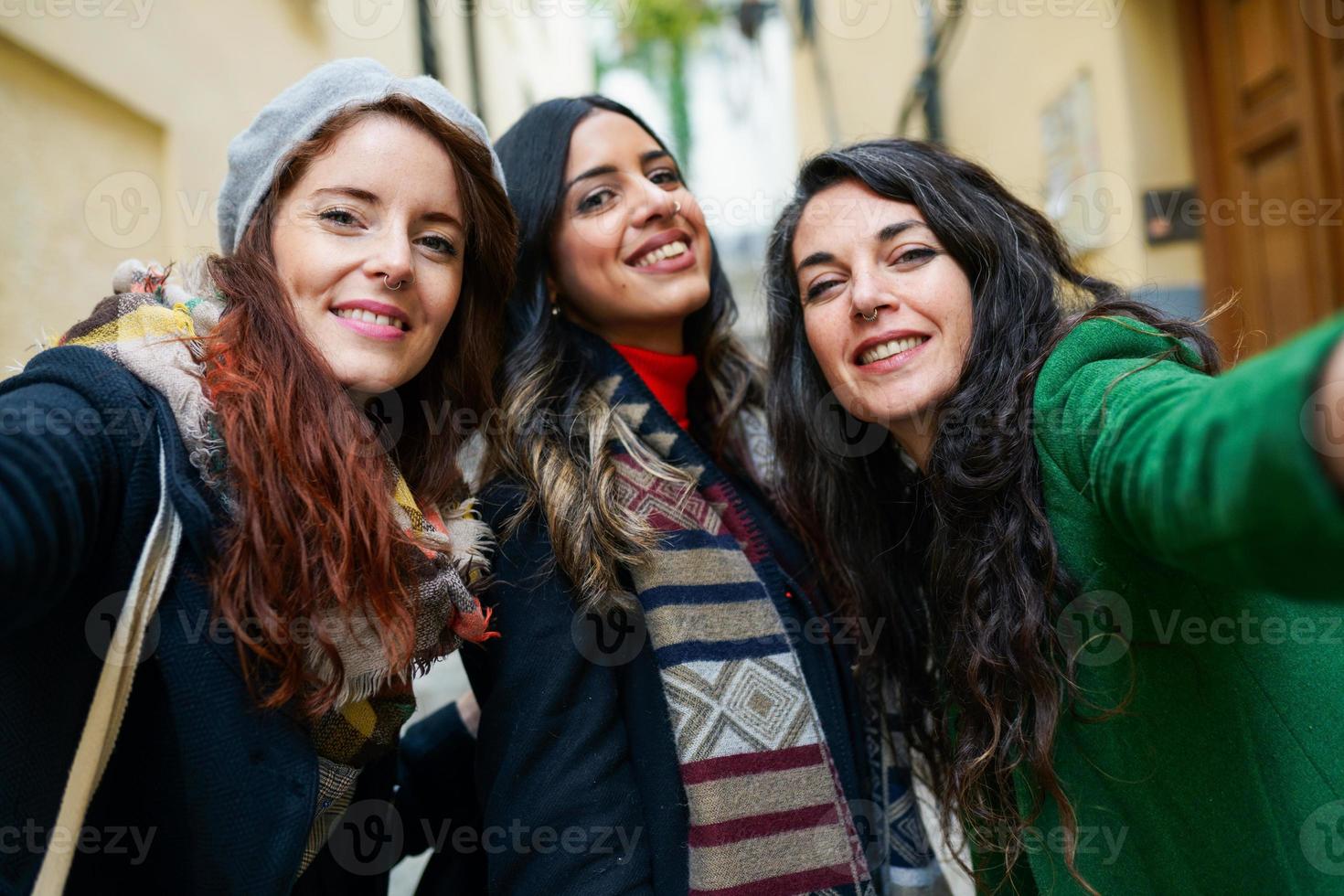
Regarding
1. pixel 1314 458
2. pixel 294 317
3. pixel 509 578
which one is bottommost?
pixel 509 578

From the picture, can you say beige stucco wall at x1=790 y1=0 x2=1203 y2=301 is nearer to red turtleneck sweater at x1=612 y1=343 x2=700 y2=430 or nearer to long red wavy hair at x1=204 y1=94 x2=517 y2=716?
red turtleneck sweater at x1=612 y1=343 x2=700 y2=430

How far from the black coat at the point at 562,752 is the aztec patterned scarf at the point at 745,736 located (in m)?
0.05

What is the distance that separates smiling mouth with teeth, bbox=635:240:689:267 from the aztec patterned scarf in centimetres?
39

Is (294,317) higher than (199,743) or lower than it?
higher

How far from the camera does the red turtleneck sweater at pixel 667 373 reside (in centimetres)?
200

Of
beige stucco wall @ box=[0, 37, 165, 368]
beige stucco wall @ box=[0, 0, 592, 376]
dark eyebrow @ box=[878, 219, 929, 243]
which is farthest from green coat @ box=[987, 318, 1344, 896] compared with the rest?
beige stucco wall @ box=[0, 37, 165, 368]

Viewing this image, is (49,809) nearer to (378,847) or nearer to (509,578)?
(378,847)

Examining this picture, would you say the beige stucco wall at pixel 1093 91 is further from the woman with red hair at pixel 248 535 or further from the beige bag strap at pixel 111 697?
the beige bag strap at pixel 111 697

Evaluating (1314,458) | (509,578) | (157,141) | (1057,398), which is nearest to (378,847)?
(509,578)

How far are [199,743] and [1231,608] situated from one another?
1423mm

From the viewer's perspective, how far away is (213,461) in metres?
1.16

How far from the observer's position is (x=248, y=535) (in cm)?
116

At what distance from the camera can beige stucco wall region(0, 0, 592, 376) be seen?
7.05 ft

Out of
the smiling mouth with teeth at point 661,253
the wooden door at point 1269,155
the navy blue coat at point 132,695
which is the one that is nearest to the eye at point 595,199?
the smiling mouth with teeth at point 661,253
